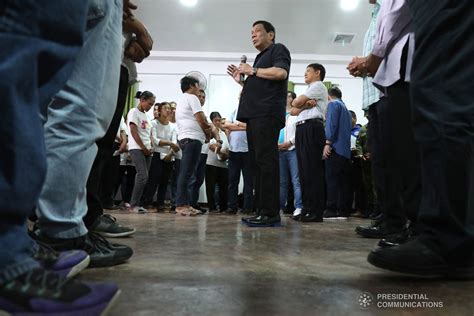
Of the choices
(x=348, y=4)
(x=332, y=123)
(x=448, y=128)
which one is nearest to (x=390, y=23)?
(x=448, y=128)

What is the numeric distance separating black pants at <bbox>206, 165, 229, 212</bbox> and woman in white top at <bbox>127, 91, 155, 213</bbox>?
0.85 metres

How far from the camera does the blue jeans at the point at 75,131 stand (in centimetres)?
88

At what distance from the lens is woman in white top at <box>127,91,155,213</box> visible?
12.2 feet

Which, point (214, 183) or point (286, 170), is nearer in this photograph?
point (286, 170)

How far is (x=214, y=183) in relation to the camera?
15.2ft

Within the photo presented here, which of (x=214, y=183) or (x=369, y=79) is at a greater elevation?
(x=369, y=79)

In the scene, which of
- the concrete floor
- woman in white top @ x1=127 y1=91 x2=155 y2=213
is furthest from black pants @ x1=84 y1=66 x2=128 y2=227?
woman in white top @ x1=127 y1=91 x2=155 y2=213

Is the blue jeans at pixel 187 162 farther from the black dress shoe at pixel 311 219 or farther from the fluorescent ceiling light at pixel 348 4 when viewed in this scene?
the fluorescent ceiling light at pixel 348 4

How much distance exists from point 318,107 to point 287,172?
1251 mm

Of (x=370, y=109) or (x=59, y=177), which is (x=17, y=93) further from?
(x=370, y=109)

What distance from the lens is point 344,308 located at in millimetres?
692

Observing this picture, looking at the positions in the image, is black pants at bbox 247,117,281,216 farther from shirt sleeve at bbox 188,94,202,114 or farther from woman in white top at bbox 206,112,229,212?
woman in white top at bbox 206,112,229,212

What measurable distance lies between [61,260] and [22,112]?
14.6 inches

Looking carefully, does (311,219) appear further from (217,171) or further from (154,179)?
(217,171)
